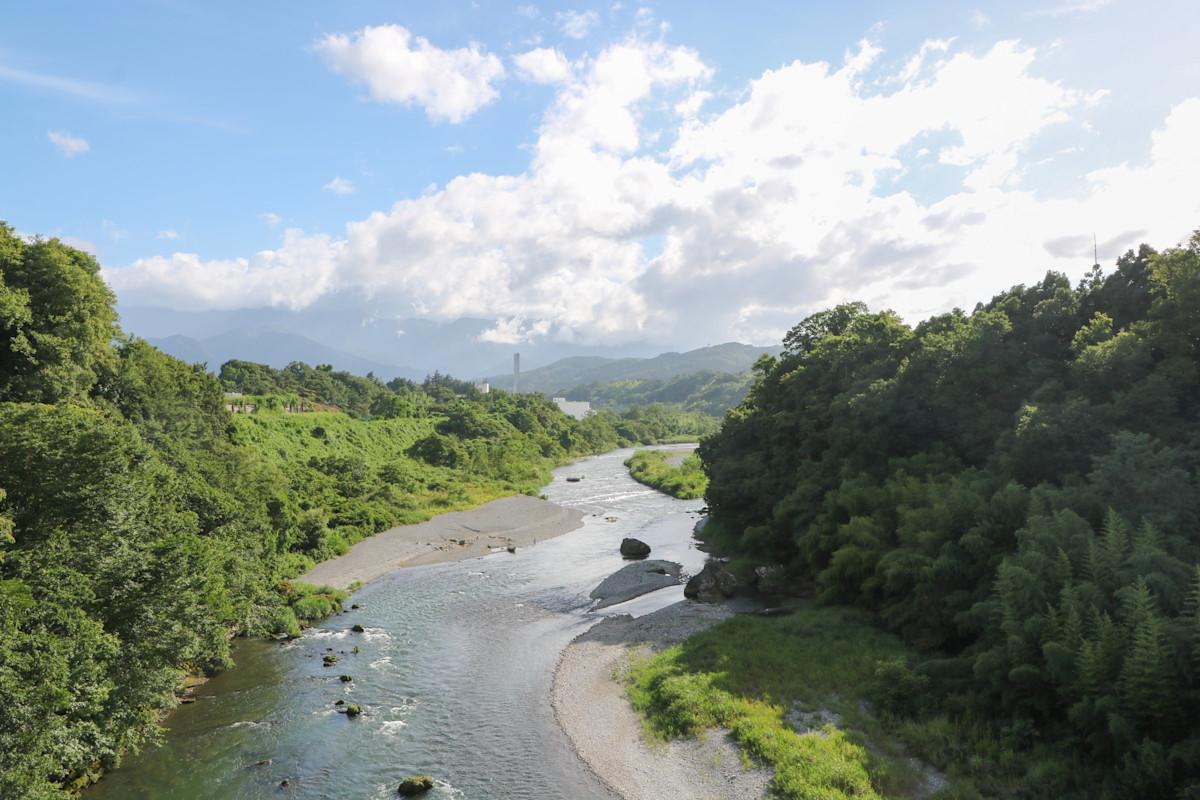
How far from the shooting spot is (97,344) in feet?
124

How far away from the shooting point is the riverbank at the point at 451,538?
45.4m

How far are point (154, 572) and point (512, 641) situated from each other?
16301 millimetres

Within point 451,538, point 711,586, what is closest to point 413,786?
point 711,586

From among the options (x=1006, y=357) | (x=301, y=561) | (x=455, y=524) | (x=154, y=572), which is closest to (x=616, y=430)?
(x=455, y=524)

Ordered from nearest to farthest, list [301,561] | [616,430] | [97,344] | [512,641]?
[512,641] → [97,344] → [301,561] → [616,430]

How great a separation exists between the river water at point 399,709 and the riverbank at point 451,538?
4.33 metres

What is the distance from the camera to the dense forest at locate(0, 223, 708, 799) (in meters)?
15.2

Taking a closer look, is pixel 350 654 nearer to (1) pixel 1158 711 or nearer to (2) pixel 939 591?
(2) pixel 939 591

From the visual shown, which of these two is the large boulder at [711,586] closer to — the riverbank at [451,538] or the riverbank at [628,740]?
the riverbank at [628,740]

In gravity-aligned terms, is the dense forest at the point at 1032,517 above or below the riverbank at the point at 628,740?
above

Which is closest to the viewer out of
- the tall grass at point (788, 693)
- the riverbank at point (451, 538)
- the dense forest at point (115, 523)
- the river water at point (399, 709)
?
the dense forest at point (115, 523)

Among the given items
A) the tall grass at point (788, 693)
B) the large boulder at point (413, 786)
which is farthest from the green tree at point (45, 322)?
the tall grass at point (788, 693)

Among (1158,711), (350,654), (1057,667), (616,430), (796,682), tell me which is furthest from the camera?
(616,430)

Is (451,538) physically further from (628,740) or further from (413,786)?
(413,786)
